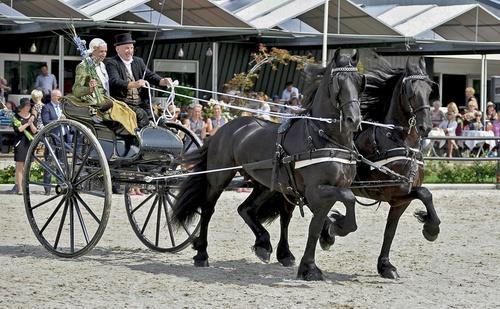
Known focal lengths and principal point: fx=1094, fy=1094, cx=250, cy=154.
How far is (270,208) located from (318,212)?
157cm

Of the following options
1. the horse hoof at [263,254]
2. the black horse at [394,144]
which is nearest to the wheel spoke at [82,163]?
the horse hoof at [263,254]

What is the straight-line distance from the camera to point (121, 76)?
1124cm

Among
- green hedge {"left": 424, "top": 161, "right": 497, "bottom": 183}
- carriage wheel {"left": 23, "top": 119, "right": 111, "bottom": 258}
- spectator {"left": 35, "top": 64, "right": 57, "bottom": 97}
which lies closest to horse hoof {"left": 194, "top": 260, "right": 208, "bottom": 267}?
carriage wheel {"left": 23, "top": 119, "right": 111, "bottom": 258}

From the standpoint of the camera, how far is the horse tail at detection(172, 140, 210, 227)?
1083 cm

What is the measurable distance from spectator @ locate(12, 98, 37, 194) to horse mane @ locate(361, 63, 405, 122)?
8134mm

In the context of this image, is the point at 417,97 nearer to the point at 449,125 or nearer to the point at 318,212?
the point at 318,212

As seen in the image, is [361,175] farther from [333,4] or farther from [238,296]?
[333,4]

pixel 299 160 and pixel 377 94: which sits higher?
pixel 377 94

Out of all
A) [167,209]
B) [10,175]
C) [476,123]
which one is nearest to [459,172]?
[476,123]

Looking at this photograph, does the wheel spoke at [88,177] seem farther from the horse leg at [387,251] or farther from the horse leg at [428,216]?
the horse leg at [428,216]

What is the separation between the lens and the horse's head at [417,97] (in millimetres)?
9906

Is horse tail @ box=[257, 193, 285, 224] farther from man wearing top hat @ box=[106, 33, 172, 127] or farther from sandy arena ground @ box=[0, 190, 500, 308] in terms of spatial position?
man wearing top hat @ box=[106, 33, 172, 127]

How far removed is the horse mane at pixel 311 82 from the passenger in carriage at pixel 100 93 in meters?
1.88

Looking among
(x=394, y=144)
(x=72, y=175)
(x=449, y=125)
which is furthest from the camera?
(x=449, y=125)
